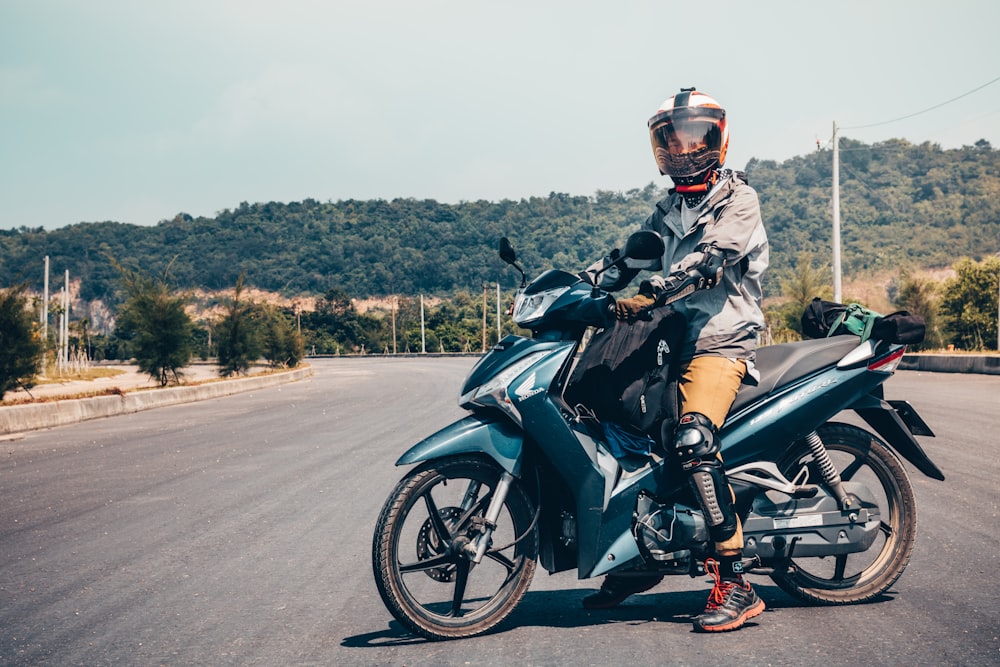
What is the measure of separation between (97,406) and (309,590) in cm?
1517

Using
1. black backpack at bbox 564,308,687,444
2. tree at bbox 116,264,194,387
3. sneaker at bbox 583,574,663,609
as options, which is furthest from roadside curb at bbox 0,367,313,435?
black backpack at bbox 564,308,687,444

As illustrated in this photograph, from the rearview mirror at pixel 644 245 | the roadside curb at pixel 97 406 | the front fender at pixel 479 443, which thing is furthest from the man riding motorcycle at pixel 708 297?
the roadside curb at pixel 97 406

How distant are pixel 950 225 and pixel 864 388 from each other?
10146cm

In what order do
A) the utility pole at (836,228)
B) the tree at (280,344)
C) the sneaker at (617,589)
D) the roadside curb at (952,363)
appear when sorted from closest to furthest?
the sneaker at (617,589) → the roadside curb at (952,363) → the utility pole at (836,228) → the tree at (280,344)

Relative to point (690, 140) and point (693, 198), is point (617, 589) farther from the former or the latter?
point (690, 140)

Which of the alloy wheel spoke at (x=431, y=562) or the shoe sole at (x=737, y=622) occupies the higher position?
the alloy wheel spoke at (x=431, y=562)

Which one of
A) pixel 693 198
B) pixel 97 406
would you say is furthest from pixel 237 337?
pixel 693 198

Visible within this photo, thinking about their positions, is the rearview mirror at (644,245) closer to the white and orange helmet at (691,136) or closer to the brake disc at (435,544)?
the white and orange helmet at (691,136)

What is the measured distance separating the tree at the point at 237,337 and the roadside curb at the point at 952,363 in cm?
2024

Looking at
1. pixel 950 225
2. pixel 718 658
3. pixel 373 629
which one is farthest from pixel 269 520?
pixel 950 225

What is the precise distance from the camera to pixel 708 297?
4.35 meters

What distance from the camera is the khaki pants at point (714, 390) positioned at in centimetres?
418

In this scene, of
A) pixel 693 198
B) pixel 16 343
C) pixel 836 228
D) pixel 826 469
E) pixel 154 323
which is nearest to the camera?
pixel 693 198

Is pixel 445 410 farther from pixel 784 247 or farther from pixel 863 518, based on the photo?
pixel 784 247
